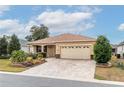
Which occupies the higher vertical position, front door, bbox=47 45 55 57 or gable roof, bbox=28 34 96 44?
gable roof, bbox=28 34 96 44

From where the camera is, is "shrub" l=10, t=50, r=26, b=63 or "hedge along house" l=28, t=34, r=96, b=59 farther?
"hedge along house" l=28, t=34, r=96, b=59

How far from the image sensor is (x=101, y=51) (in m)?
20.5

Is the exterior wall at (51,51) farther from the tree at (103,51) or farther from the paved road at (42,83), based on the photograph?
the paved road at (42,83)

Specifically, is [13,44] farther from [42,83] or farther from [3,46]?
[42,83]

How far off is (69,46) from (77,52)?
146cm

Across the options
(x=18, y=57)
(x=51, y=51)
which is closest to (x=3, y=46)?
(x=51, y=51)

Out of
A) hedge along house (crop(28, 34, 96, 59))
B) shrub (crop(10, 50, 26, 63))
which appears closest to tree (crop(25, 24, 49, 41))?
hedge along house (crop(28, 34, 96, 59))

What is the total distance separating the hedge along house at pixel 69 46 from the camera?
86.8 ft

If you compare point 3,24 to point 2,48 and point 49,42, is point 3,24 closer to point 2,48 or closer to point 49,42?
point 2,48

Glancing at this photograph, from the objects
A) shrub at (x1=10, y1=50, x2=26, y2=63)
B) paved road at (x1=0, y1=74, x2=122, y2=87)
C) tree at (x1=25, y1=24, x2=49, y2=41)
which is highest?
tree at (x1=25, y1=24, x2=49, y2=41)

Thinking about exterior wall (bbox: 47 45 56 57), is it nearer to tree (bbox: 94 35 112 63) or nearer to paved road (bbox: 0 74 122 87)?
tree (bbox: 94 35 112 63)

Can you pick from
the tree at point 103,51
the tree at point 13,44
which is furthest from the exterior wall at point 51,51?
the tree at point 103,51

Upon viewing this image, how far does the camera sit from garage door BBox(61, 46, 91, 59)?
86.6 ft

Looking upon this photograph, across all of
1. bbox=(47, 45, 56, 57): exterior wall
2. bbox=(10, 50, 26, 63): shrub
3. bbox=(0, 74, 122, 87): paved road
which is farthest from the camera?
bbox=(47, 45, 56, 57): exterior wall
